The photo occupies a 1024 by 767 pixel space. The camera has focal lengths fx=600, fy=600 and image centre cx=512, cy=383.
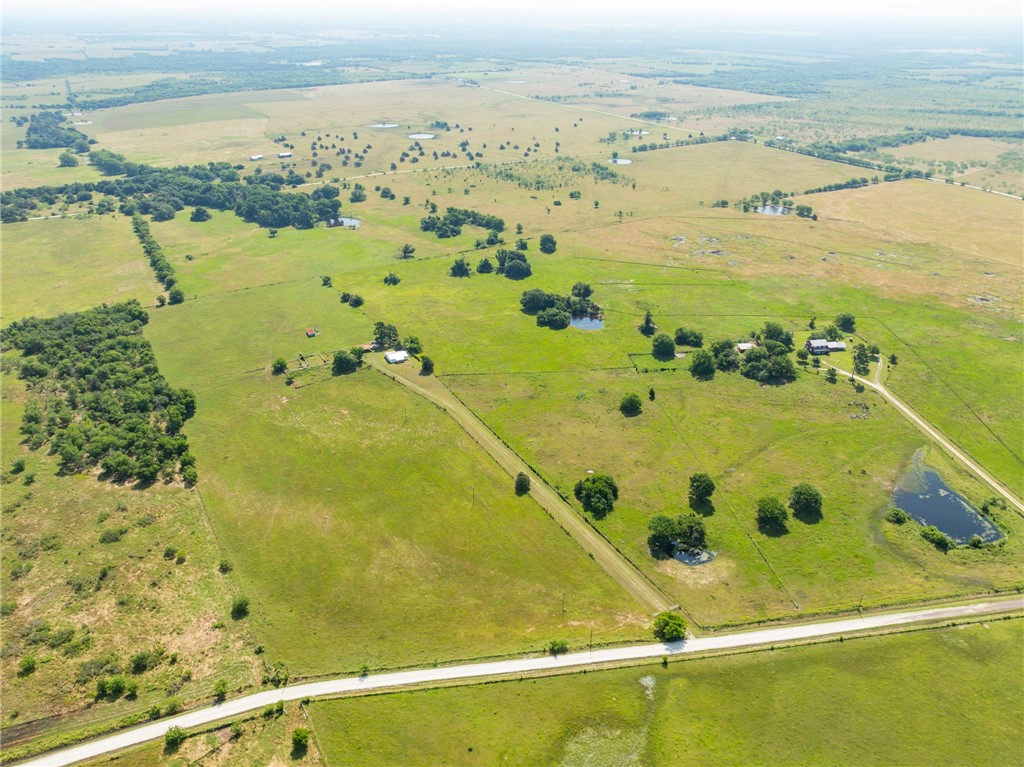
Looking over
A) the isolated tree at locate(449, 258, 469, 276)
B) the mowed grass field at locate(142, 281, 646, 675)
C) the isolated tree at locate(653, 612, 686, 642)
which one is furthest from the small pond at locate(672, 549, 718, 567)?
the isolated tree at locate(449, 258, 469, 276)

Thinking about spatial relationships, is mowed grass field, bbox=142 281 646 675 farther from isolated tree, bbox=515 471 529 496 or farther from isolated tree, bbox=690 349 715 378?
isolated tree, bbox=690 349 715 378

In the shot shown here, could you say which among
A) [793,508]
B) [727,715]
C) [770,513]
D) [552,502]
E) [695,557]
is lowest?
[727,715]

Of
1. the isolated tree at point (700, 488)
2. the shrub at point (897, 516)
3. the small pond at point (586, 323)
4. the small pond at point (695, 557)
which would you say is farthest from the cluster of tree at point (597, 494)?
the small pond at point (586, 323)

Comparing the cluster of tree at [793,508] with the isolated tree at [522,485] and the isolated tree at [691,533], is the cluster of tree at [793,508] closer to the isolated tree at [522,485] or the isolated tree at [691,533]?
the isolated tree at [691,533]

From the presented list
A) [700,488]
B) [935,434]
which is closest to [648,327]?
[700,488]

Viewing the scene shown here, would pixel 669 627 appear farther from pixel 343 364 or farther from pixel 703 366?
pixel 343 364

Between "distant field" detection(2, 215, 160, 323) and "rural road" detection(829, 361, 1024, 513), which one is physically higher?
"distant field" detection(2, 215, 160, 323)
